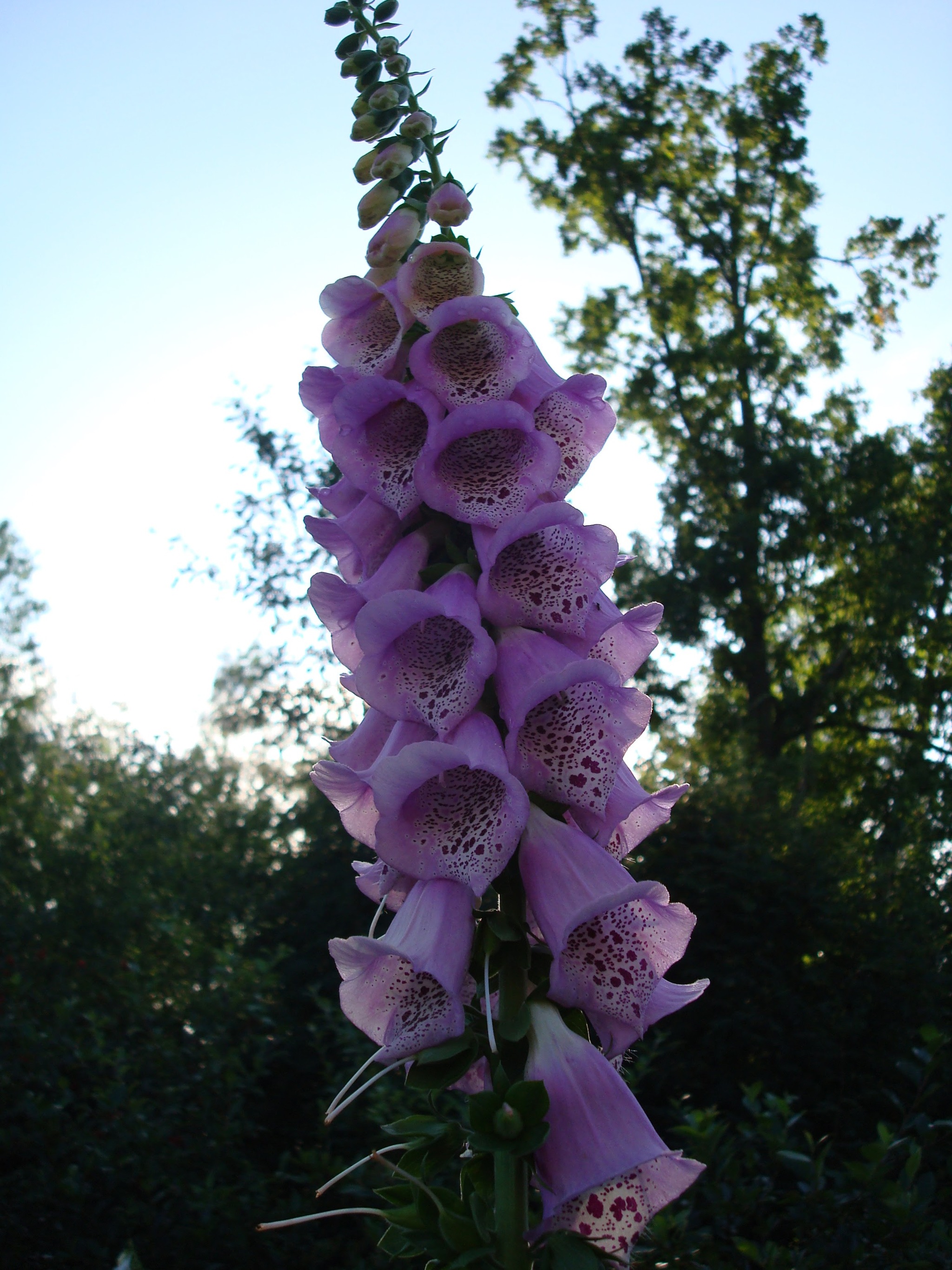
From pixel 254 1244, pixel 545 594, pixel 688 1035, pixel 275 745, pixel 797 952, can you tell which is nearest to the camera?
pixel 545 594

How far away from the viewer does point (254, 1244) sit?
392 centimetres

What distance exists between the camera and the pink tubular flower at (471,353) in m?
1.50

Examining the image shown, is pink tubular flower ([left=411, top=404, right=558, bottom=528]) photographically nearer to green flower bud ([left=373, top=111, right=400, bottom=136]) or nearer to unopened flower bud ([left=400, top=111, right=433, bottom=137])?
unopened flower bud ([left=400, top=111, right=433, bottom=137])

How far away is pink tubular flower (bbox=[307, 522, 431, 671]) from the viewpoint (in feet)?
4.96

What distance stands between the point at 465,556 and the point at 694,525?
17900 millimetres

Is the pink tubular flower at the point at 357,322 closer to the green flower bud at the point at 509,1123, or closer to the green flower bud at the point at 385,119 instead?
the green flower bud at the point at 385,119

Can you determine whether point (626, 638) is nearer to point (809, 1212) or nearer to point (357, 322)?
point (357, 322)

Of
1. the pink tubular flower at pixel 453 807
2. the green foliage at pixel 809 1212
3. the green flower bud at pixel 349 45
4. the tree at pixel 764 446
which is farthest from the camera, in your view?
the tree at pixel 764 446

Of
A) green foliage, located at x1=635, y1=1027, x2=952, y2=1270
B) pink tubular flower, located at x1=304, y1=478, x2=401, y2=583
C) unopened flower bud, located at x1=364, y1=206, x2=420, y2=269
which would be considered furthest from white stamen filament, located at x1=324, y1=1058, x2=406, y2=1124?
green foliage, located at x1=635, y1=1027, x2=952, y2=1270

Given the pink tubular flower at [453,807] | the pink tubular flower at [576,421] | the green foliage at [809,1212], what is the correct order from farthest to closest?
1. the green foliage at [809,1212]
2. the pink tubular flower at [576,421]
3. the pink tubular flower at [453,807]

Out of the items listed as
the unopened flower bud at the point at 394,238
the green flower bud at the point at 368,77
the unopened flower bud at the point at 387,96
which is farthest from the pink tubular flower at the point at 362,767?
the green flower bud at the point at 368,77

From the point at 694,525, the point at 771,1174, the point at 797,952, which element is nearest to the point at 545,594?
the point at 771,1174

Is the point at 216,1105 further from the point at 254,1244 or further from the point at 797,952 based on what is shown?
the point at 797,952

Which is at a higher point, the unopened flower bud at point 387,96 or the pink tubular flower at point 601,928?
the unopened flower bud at point 387,96
